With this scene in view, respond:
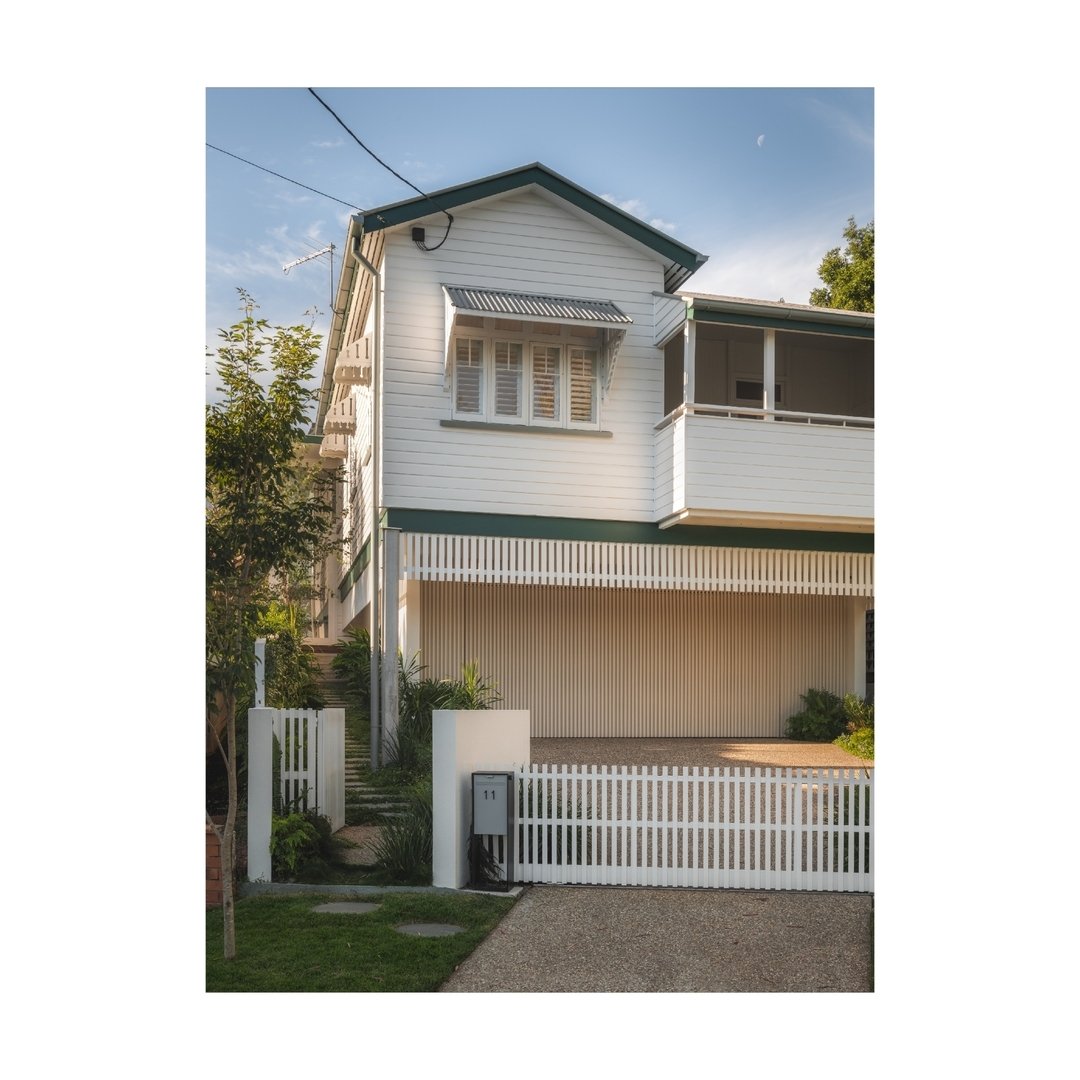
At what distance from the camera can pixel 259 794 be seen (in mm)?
9320

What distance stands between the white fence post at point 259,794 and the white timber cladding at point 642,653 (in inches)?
270

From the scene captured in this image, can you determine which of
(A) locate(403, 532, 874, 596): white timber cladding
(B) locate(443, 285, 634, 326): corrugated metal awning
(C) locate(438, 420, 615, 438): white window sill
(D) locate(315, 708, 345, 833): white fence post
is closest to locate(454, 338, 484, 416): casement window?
(C) locate(438, 420, 615, 438): white window sill

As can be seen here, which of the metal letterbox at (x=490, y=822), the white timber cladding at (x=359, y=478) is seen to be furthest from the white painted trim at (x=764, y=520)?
the metal letterbox at (x=490, y=822)

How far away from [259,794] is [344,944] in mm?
2061

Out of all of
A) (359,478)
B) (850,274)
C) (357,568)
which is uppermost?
(850,274)

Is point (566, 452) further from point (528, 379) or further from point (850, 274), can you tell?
point (850, 274)

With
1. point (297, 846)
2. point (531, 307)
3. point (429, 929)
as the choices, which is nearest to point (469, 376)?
point (531, 307)

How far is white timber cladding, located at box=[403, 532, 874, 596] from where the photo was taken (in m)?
14.6

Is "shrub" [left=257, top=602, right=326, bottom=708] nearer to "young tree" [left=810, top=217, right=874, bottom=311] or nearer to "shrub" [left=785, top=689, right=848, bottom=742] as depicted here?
"shrub" [left=785, top=689, right=848, bottom=742]

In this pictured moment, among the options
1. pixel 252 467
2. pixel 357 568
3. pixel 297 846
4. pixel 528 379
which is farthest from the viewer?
pixel 357 568

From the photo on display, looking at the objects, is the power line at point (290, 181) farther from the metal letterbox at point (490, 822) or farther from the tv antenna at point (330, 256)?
the metal letterbox at point (490, 822)

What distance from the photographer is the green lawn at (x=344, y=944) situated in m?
6.86

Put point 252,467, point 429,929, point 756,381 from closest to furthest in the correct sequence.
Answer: point 429,929 → point 252,467 → point 756,381
